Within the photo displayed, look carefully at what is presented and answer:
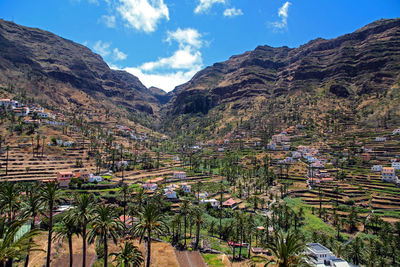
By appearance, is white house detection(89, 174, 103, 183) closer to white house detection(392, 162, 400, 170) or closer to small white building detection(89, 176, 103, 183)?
small white building detection(89, 176, 103, 183)

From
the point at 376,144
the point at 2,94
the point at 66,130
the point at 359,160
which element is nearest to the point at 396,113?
the point at 376,144

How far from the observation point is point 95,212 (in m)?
28.6

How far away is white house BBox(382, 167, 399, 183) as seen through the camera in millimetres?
90562

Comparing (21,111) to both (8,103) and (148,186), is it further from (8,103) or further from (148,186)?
(148,186)

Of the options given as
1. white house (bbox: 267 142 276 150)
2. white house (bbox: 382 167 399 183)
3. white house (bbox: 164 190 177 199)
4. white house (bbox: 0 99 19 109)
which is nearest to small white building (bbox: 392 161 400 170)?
white house (bbox: 382 167 399 183)

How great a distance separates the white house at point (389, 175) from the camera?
9056 centimetres

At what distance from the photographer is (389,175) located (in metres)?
91.4

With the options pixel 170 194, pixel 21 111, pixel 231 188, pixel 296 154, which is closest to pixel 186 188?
pixel 170 194

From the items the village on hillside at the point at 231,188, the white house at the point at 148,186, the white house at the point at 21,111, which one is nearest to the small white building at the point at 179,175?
the village on hillside at the point at 231,188

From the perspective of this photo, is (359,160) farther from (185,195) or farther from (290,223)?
(185,195)

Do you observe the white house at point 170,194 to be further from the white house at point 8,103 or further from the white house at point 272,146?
the white house at point 8,103

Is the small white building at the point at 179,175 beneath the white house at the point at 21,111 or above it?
beneath

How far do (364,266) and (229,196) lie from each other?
164 feet

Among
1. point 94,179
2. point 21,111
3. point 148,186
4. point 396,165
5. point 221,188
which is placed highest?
point 21,111
